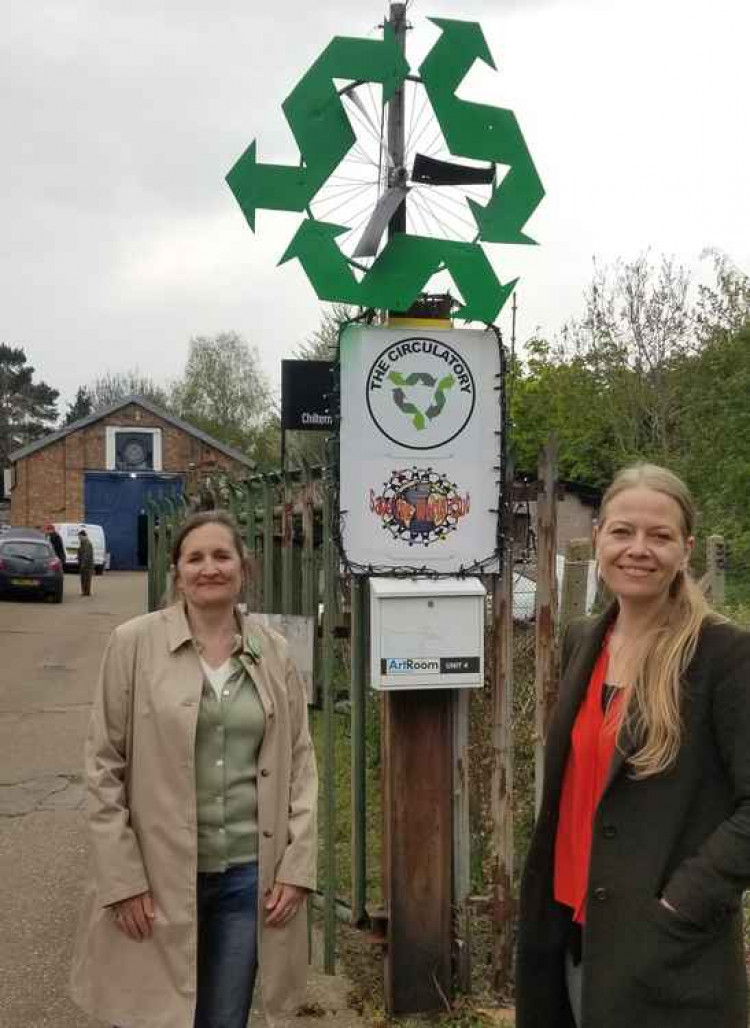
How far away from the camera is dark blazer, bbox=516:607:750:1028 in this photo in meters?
2.10

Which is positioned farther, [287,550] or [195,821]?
[287,550]

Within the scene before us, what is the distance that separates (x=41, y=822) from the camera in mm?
6090

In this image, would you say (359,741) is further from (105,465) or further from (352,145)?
(105,465)

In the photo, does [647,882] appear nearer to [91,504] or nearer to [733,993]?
[733,993]

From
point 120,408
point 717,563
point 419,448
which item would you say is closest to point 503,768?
point 419,448

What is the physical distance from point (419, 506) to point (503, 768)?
0.99m

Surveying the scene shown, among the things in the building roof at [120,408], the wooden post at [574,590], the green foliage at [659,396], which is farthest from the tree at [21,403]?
the wooden post at [574,590]

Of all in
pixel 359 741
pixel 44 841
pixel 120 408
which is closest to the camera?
pixel 359 741

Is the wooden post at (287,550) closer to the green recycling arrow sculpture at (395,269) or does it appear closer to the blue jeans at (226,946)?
the green recycling arrow sculpture at (395,269)

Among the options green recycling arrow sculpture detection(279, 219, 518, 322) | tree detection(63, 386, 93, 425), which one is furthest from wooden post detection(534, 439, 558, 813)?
tree detection(63, 386, 93, 425)

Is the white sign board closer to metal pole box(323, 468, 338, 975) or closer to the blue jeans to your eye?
metal pole box(323, 468, 338, 975)

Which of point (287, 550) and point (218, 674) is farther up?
point (287, 550)

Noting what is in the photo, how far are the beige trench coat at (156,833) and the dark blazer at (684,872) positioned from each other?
2.93ft

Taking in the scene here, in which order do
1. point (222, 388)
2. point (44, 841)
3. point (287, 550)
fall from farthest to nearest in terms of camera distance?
point (222, 388) → point (44, 841) → point (287, 550)
